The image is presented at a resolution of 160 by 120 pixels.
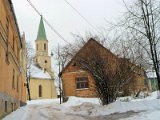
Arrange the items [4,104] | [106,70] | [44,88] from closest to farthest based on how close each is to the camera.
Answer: [4,104] → [106,70] → [44,88]

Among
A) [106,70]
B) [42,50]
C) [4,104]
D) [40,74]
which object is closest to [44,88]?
[40,74]

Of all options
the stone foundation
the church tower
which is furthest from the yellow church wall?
the stone foundation

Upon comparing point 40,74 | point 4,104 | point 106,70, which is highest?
point 40,74

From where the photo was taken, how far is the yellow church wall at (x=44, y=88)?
66062mm

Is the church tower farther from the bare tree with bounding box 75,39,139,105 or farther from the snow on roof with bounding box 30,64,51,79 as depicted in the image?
the bare tree with bounding box 75,39,139,105

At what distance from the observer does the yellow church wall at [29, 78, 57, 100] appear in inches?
2601

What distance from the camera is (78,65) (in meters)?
20.7

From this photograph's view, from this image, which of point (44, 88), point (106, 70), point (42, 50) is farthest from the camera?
point (42, 50)

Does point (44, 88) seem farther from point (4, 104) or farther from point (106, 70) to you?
point (4, 104)

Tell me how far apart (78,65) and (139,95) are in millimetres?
9485

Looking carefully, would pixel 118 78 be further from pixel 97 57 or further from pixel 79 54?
pixel 79 54

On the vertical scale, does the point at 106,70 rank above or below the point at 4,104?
above

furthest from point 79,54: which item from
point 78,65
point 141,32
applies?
point 141,32

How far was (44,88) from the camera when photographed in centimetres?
6819
